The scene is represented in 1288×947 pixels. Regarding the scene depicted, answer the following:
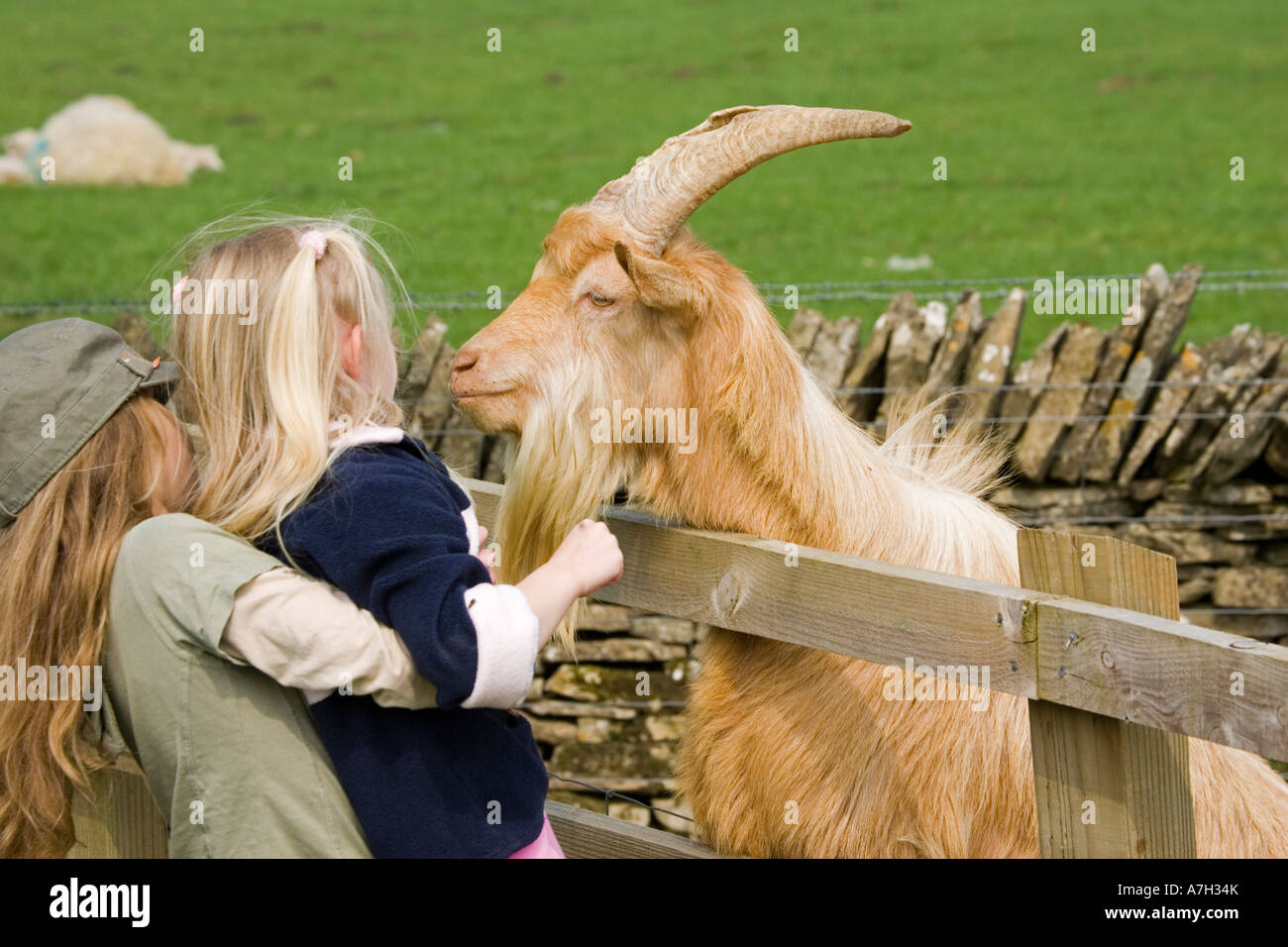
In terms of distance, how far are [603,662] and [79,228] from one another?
13.9 meters

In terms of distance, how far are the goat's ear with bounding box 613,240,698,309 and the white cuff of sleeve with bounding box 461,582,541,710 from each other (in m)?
1.14

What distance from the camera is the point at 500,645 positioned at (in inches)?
90.6

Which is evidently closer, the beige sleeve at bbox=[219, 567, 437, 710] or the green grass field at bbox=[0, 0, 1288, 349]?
the beige sleeve at bbox=[219, 567, 437, 710]

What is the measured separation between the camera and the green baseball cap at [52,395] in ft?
7.91

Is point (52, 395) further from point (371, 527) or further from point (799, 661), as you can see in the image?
point (799, 661)

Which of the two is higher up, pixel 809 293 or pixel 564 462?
pixel 809 293

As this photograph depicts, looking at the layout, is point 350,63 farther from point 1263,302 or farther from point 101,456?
point 101,456

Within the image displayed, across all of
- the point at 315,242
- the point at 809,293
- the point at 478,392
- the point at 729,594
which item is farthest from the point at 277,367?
the point at 809,293

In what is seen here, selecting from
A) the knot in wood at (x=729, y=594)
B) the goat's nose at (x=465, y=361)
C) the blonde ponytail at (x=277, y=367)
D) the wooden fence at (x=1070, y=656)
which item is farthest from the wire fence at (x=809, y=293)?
the wooden fence at (x=1070, y=656)

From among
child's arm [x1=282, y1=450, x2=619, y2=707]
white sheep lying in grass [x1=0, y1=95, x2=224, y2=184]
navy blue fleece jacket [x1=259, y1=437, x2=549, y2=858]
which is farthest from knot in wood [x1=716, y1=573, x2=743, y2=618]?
white sheep lying in grass [x1=0, y1=95, x2=224, y2=184]

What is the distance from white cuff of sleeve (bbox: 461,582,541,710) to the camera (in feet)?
7.52

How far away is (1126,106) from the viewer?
23.0 metres

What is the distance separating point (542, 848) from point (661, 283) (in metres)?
1.37

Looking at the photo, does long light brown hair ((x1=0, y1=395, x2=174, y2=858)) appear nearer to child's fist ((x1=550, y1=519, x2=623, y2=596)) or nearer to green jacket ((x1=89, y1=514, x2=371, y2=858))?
green jacket ((x1=89, y1=514, x2=371, y2=858))
